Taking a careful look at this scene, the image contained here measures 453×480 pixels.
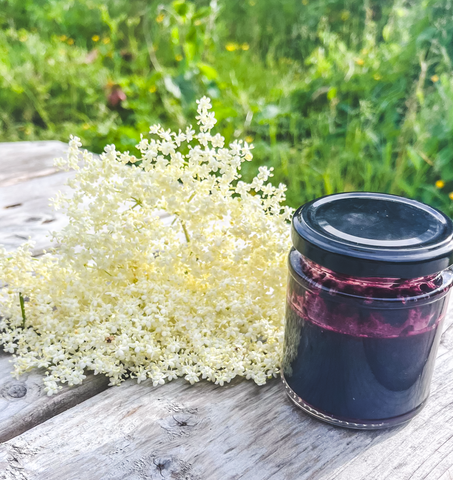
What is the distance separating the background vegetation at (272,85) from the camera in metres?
2.58

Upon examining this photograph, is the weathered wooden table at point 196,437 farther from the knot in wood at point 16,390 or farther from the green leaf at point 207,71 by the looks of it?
the green leaf at point 207,71

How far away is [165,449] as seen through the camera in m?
0.79

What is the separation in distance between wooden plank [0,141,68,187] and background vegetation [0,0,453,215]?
0.64 metres

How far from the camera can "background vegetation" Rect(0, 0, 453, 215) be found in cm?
258

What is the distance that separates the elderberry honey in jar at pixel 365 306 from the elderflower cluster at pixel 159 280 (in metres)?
0.14

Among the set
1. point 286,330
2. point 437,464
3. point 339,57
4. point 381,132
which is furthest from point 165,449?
point 339,57

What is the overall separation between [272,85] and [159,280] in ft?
10.1

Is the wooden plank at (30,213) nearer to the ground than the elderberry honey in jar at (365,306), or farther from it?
nearer to the ground

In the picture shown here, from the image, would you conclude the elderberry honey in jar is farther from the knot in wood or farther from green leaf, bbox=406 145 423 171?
green leaf, bbox=406 145 423 171

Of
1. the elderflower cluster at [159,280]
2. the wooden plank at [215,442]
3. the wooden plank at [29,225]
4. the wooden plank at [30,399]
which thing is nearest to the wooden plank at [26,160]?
the wooden plank at [29,225]

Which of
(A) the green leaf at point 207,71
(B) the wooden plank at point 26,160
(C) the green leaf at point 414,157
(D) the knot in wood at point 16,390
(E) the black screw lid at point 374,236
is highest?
(A) the green leaf at point 207,71

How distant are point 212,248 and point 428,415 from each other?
48 centimetres

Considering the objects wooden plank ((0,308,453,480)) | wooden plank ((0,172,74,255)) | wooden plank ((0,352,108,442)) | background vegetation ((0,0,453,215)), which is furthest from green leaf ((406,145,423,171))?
wooden plank ((0,352,108,442))

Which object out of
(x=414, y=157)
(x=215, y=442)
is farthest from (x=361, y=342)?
(x=414, y=157)
